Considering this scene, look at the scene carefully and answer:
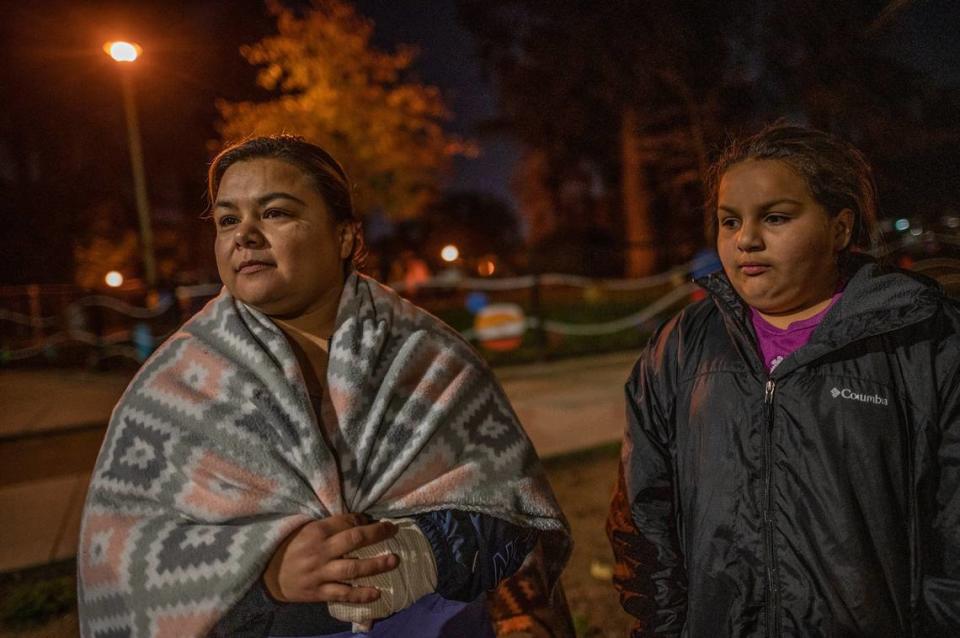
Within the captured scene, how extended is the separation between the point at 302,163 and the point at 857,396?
1428 mm

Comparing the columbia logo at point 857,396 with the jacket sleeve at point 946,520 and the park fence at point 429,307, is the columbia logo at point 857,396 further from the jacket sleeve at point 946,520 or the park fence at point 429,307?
the park fence at point 429,307

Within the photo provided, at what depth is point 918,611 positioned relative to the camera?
1.42 meters

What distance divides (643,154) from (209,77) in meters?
14.0

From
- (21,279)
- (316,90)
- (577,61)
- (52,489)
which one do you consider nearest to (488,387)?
(52,489)

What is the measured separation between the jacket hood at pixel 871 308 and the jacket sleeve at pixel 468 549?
768 mm

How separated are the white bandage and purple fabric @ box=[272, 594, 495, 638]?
0.06m

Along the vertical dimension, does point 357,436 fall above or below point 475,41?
below

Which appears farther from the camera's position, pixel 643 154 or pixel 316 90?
pixel 643 154

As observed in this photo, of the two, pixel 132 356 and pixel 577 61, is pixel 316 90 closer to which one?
pixel 132 356

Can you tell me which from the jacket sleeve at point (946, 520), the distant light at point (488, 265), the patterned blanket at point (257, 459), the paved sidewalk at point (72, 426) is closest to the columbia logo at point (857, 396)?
the jacket sleeve at point (946, 520)

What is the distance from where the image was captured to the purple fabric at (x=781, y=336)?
63.1 inches

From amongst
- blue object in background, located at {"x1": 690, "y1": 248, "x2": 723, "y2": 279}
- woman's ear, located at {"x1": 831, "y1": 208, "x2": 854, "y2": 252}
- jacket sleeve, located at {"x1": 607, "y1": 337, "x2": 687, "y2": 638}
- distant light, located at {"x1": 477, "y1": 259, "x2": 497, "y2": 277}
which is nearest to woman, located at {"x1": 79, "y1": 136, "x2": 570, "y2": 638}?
jacket sleeve, located at {"x1": 607, "y1": 337, "x2": 687, "y2": 638}

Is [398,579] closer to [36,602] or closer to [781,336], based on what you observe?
[781,336]

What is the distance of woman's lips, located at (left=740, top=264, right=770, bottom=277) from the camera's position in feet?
A: 5.09
